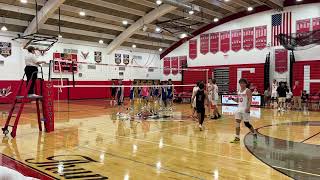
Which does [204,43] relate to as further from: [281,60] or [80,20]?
[80,20]

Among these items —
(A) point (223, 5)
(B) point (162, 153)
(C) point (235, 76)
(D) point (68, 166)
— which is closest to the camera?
(D) point (68, 166)

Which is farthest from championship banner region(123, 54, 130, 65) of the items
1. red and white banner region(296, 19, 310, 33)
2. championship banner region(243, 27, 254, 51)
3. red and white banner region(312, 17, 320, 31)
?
red and white banner region(312, 17, 320, 31)

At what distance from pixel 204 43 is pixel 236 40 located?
297 cm

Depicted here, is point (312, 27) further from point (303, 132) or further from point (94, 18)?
point (94, 18)

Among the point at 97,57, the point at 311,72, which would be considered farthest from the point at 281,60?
the point at 97,57

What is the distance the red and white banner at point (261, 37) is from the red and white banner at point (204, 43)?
4374mm

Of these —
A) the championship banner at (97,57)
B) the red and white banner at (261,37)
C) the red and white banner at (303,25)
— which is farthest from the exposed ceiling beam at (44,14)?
the red and white banner at (303,25)

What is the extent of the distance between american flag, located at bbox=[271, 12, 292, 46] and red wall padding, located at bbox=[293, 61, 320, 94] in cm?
211

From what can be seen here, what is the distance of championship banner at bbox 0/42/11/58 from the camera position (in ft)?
64.3

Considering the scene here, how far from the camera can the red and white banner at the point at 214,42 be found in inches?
960

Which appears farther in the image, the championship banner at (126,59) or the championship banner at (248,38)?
the championship banner at (126,59)

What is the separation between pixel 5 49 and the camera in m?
19.8

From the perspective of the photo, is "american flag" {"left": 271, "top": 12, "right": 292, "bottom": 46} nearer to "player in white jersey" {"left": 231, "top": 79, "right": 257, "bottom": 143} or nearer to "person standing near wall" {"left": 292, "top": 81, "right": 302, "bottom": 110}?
"person standing near wall" {"left": 292, "top": 81, "right": 302, "bottom": 110}

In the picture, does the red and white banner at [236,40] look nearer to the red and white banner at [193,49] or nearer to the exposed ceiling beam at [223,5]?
the exposed ceiling beam at [223,5]
